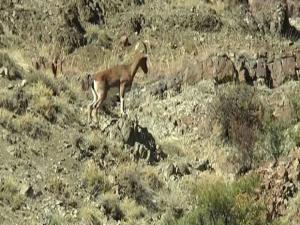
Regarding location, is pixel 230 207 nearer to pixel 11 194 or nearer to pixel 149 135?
pixel 11 194

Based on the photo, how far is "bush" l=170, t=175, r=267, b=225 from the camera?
12.3 m

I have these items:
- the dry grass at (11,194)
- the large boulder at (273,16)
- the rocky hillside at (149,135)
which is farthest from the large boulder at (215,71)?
the large boulder at (273,16)

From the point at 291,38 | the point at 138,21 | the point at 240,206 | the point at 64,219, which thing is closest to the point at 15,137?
the point at 64,219

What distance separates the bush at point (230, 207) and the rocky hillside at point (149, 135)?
0.02 metres

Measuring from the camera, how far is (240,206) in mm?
12352

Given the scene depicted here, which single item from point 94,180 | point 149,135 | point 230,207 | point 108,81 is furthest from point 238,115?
point 230,207

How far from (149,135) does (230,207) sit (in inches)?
341

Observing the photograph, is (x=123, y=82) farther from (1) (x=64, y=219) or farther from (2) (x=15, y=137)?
(1) (x=64, y=219)

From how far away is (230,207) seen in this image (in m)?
12.7

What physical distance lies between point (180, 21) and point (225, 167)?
835 inches

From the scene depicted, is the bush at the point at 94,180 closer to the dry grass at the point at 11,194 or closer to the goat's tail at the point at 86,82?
the dry grass at the point at 11,194

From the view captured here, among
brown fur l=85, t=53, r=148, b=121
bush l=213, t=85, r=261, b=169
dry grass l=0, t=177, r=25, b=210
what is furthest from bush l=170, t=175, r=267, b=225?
bush l=213, t=85, r=261, b=169

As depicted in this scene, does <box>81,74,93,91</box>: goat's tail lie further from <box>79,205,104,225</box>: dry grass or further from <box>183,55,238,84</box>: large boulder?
<box>79,205,104,225</box>: dry grass

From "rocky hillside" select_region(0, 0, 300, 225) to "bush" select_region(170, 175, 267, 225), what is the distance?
0.9 inches
